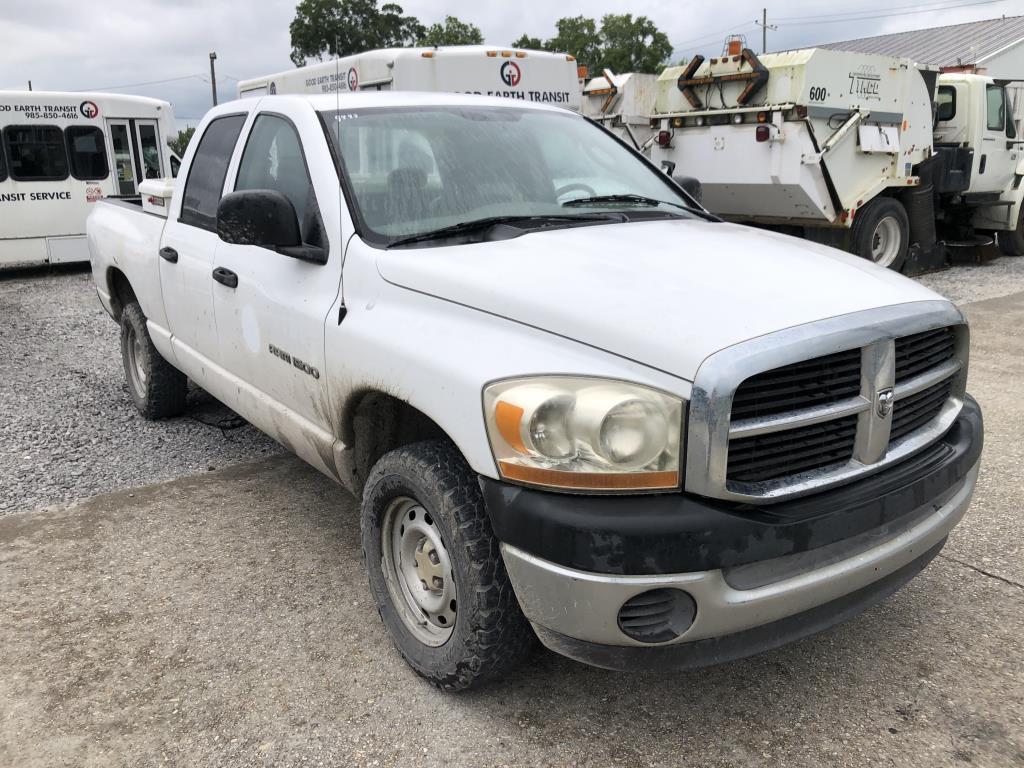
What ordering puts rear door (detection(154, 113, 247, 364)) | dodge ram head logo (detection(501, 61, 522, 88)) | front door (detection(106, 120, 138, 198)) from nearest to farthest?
rear door (detection(154, 113, 247, 364)) < dodge ram head logo (detection(501, 61, 522, 88)) < front door (detection(106, 120, 138, 198))

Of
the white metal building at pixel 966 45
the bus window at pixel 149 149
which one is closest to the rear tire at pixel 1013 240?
the bus window at pixel 149 149

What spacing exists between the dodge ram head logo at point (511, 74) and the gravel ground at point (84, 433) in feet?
17.5

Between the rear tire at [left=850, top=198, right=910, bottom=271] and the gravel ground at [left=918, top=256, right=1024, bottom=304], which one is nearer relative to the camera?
the gravel ground at [left=918, top=256, right=1024, bottom=304]

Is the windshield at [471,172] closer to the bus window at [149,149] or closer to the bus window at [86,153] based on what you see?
the bus window at [86,153]

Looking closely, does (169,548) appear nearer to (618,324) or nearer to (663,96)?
(618,324)

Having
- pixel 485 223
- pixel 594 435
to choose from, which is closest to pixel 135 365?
pixel 485 223

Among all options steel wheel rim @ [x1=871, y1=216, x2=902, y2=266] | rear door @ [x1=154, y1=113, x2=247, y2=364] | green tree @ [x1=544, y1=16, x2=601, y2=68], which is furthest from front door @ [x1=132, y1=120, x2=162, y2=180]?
green tree @ [x1=544, y1=16, x2=601, y2=68]

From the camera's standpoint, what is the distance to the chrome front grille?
2.12 m

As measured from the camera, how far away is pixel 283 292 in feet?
11.0

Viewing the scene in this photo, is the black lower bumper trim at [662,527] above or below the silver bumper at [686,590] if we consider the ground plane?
above

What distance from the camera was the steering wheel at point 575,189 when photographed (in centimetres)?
343

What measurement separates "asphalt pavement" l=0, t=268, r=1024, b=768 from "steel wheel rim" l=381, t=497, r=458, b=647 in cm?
21

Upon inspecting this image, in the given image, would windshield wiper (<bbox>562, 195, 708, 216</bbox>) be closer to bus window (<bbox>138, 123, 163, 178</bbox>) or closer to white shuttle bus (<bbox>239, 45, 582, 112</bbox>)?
white shuttle bus (<bbox>239, 45, 582, 112</bbox>)

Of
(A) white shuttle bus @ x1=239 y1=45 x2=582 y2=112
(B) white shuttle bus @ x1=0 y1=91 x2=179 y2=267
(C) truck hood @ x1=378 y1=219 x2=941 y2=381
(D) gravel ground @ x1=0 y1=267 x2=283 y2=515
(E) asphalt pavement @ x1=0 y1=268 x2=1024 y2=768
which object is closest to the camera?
(C) truck hood @ x1=378 y1=219 x2=941 y2=381
